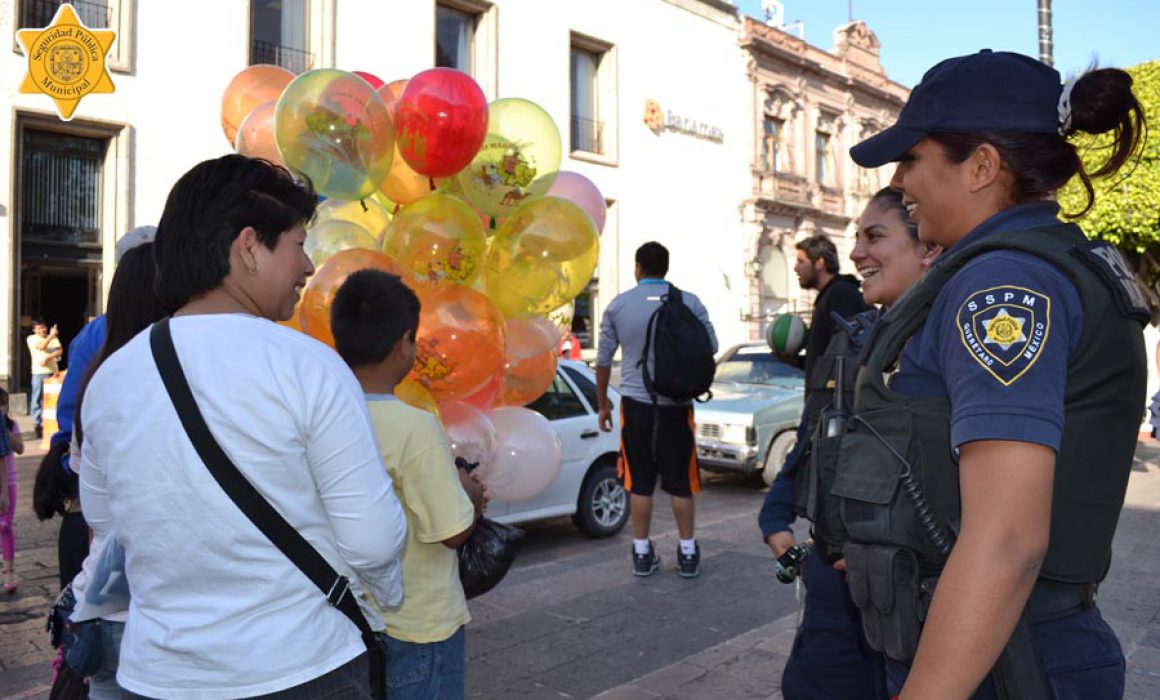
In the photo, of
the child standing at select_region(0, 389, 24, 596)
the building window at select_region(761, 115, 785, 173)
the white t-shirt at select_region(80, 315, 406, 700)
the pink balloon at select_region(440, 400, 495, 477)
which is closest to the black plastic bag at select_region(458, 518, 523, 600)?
the pink balloon at select_region(440, 400, 495, 477)

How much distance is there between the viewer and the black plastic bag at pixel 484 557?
106 inches

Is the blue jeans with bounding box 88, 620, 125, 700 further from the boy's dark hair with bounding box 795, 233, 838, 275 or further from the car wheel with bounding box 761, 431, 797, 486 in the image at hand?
the car wheel with bounding box 761, 431, 797, 486

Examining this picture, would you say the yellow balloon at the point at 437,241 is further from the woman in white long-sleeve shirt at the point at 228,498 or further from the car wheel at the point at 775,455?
the car wheel at the point at 775,455

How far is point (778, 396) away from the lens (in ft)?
32.0

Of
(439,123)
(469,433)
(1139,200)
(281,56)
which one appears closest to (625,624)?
(469,433)

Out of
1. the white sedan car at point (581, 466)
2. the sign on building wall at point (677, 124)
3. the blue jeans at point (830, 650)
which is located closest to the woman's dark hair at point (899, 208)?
the blue jeans at point (830, 650)

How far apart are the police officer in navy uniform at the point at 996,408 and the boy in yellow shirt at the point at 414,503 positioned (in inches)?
45.2

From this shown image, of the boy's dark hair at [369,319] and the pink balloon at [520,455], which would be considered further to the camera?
the pink balloon at [520,455]

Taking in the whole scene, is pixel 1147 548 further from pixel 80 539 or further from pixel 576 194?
pixel 80 539

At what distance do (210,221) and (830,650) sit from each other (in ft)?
6.46

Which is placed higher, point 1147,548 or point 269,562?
point 269,562

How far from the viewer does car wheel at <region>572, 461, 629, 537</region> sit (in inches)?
278

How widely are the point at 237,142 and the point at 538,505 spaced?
11.7 feet

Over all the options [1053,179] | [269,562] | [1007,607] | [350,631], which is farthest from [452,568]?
[1053,179]
